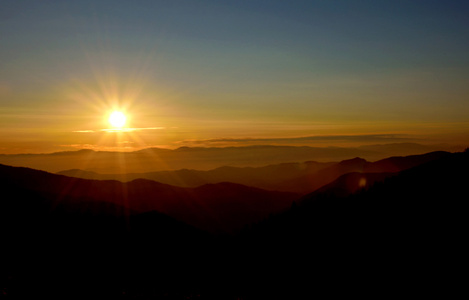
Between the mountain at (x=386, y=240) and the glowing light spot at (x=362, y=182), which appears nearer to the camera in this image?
the mountain at (x=386, y=240)

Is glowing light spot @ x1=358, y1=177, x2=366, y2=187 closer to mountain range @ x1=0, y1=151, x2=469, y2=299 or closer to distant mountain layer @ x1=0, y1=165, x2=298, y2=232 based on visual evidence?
distant mountain layer @ x1=0, y1=165, x2=298, y2=232

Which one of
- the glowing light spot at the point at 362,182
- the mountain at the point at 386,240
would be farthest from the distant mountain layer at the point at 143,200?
the mountain at the point at 386,240

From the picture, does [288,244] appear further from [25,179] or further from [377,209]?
[25,179]

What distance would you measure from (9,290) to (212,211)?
153494 mm

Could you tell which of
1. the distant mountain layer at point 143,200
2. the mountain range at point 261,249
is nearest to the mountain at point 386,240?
the mountain range at point 261,249

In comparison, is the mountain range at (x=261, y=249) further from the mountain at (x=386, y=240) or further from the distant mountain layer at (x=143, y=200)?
the distant mountain layer at (x=143, y=200)

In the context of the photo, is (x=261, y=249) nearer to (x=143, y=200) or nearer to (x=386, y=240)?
(x=386, y=240)

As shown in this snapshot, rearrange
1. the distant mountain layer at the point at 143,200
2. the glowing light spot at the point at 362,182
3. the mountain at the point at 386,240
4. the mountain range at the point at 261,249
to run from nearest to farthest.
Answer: the mountain range at the point at 261,249 < the mountain at the point at 386,240 < the distant mountain layer at the point at 143,200 < the glowing light spot at the point at 362,182

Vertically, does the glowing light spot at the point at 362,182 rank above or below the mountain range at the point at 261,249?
below

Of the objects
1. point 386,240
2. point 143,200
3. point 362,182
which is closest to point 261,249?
point 386,240

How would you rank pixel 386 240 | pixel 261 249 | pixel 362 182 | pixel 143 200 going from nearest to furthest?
pixel 386 240 → pixel 261 249 → pixel 362 182 → pixel 143 200

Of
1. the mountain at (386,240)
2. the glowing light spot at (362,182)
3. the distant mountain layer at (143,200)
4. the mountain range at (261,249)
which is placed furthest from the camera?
the glowing light spot at (362,182)

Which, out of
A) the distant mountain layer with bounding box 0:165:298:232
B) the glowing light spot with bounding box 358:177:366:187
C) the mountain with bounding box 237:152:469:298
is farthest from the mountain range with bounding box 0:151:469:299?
the glowing light spot with bounding box 358:177:366:187

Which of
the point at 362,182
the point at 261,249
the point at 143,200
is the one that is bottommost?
the point at 143,200
